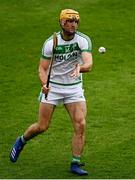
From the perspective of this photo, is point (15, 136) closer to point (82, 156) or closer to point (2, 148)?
point (2, 148)

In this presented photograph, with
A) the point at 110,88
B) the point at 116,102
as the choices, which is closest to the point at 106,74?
the point at 110,88

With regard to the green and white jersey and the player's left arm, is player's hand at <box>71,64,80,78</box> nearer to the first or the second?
the player's left arm

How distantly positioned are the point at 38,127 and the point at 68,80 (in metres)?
0.88

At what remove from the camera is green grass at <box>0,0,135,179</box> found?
1128 cm

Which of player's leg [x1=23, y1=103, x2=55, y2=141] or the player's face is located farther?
player's leg [x1=23, y1=103, x2=55, y2=141]

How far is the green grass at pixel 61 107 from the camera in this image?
11.3 meters

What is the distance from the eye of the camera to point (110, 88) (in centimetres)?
1636

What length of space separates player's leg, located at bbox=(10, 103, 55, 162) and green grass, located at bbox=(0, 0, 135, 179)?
8.0 inches

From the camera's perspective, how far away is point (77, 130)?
Answer: 1077 cm

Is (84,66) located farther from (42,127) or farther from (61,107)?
(61,107)

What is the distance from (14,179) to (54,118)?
12.2 feet

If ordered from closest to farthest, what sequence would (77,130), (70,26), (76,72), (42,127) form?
(76,72) < (70,26) < (77,130) < (42,127)

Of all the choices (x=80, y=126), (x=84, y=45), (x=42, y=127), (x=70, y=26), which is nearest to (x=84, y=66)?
(x=84, y=45)

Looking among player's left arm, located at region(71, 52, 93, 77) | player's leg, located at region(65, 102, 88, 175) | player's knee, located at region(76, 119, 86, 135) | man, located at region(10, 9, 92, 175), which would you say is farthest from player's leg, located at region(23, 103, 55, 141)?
player's left arm, located at region(71, 52, 93, 77)
